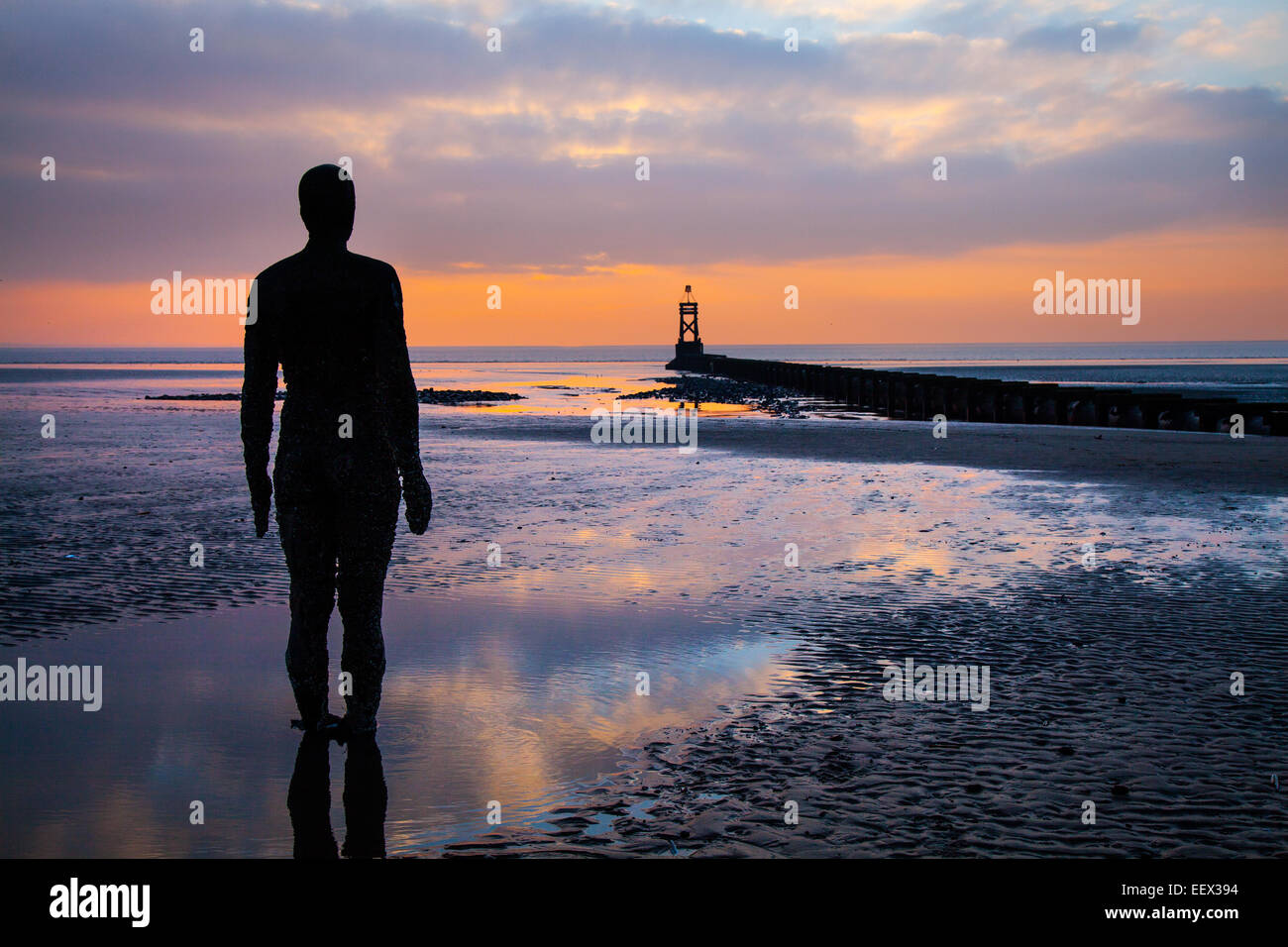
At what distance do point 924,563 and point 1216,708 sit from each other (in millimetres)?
4386

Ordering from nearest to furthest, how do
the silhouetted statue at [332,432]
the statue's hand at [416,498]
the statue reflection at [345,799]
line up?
the statue reflection at [345,799], the silhouetted statue at [332,432], the statue's hand at [416,498]

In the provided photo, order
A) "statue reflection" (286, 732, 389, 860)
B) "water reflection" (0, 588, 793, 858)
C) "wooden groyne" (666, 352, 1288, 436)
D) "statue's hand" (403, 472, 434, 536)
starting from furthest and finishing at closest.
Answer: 1. "wooden groyne" (666, 352, 1288, 436)
2. "statue's hand" (403, 472, 434, 536)
3. "water reflection" (0, 588, 793, 858)
4. "statue reflection" (286, 732, 389, 860)

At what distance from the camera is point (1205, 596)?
837 cm

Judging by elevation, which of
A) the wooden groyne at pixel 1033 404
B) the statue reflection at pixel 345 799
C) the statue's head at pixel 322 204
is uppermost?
the statue's head at pixel 322 204

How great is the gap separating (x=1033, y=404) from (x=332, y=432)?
32.7 metres

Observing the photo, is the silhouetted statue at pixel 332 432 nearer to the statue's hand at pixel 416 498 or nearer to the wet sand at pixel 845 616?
the statue's hand at pixel 416 498

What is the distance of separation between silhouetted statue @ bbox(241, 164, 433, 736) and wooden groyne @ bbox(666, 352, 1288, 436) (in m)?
26.1

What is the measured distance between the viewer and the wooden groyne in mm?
27781

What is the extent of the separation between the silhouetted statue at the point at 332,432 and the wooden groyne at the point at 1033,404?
26.1 metres

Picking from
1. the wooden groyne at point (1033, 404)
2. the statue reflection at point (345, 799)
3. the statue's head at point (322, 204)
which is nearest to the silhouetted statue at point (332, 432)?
the statue's head at point (322, 204)

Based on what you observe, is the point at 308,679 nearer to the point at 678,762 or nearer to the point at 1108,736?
the point at 678,762

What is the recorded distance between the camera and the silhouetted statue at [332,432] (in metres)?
5.06

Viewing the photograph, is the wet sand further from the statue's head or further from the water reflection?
the statue's head

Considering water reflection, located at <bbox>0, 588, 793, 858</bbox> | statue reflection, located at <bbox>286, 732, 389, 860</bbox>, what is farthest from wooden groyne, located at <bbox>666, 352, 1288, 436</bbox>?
statue reflection, located at <bbox>286, 732, 389, 860</bbox>
